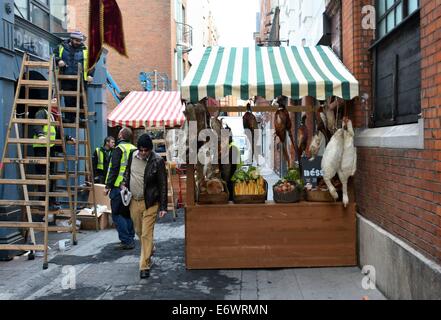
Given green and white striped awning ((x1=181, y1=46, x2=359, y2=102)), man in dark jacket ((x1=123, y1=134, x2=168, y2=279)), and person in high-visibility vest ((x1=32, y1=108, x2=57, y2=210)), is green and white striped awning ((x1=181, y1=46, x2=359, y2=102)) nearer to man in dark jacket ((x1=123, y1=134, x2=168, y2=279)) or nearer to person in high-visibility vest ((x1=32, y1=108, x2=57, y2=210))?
man in dark jacket ((x1=123, y1=134, x2=168, y2=279))

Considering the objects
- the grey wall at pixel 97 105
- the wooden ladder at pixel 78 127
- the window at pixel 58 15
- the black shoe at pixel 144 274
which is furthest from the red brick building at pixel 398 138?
the grey wall at pixel 97 105

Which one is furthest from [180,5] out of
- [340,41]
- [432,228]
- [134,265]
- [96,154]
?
[432,228]

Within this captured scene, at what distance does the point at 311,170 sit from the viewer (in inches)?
276

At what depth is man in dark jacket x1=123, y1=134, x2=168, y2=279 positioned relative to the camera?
20.2ft

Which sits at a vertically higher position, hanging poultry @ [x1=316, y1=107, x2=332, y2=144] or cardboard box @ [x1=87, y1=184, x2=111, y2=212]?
hanging poultry @ [x1=316, y1=107, x2=332, y2=144]

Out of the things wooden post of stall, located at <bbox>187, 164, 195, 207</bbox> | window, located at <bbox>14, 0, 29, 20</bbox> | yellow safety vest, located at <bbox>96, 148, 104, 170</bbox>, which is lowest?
wooden post of stall, located at <bbox>187, 164, 195, 207</bbox>

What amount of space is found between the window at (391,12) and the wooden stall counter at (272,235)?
2.33 meters

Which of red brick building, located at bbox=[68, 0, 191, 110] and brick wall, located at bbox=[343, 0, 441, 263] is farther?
red brick building, located at bbox=[68, 0, 191, 110]

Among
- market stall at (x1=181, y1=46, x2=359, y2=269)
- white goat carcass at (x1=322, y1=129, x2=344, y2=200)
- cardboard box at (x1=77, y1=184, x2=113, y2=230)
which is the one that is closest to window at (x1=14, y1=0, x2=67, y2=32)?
cardboard box at (x1=77, y1=184, x2=113, y2=230)

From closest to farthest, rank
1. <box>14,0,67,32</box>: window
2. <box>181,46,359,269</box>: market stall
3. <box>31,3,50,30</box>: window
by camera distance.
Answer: <box>181,46,359,269</box>: market stall, <box>14,0,67,32</box>: window, <box>31,3,50,30</box>: window

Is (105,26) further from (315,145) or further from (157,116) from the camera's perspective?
(157,116)

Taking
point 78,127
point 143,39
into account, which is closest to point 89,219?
point 78,127

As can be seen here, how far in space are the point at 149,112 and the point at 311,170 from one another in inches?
296

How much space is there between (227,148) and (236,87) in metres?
1.43
